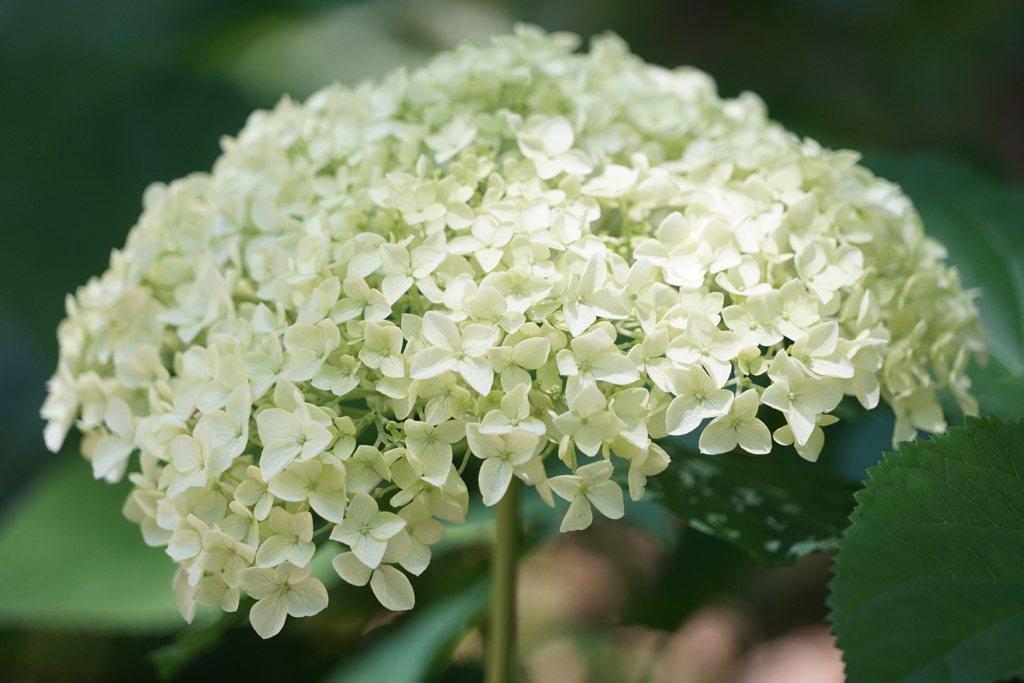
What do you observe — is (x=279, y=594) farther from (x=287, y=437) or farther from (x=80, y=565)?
(x=80, y=565)

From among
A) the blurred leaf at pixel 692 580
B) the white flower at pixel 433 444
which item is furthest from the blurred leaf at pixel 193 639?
the blurred leaf at pixel 692 580

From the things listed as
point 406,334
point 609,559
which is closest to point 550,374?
point 406,334

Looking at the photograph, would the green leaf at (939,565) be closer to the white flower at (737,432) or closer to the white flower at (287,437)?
the white flower at (737,432)

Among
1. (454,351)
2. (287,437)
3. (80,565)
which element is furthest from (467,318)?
(80,565)

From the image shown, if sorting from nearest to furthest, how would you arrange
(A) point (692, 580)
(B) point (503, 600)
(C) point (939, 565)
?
(C) point (939, 565) → (B) point (503, 600) → (A) point (692, 580)

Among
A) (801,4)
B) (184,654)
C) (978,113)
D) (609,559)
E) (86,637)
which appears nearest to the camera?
(184,654)

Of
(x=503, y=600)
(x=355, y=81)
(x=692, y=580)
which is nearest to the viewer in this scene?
(x=503, y=600)

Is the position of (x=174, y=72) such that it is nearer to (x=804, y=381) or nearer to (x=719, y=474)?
(x=719, y=474)
